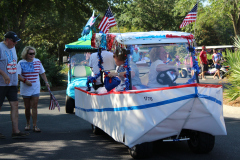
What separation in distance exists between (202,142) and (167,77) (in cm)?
125

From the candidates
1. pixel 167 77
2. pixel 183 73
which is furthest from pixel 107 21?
pixel 183 73

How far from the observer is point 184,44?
20.4 feet

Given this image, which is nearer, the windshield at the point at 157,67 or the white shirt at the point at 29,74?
the windshield at the point at 157,67

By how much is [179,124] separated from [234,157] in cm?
126

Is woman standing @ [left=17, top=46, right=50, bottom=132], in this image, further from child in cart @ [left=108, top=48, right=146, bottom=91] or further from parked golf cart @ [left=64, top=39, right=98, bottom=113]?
parked golf cart @ [left=64, top=39, right=98, bottom=113]

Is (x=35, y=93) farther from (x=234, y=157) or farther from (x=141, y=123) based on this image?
(x=234, y=157)

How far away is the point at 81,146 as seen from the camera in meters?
6.73

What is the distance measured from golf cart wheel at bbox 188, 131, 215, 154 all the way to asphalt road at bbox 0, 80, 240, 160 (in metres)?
0.10

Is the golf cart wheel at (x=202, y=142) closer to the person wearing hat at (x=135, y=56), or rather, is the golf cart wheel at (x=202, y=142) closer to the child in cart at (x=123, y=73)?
the child in cart at (x=123, y=73)

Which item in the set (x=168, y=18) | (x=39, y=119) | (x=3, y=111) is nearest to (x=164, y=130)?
(x=39, y=119)

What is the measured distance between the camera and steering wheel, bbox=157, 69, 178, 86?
606 cm

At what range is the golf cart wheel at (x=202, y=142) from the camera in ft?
18.5

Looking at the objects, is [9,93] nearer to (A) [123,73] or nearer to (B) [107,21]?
(B) [107,21]

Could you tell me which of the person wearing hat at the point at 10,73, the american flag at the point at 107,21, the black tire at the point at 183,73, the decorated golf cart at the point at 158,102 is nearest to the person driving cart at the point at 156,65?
the decorated golf cart at the point at 158,102
